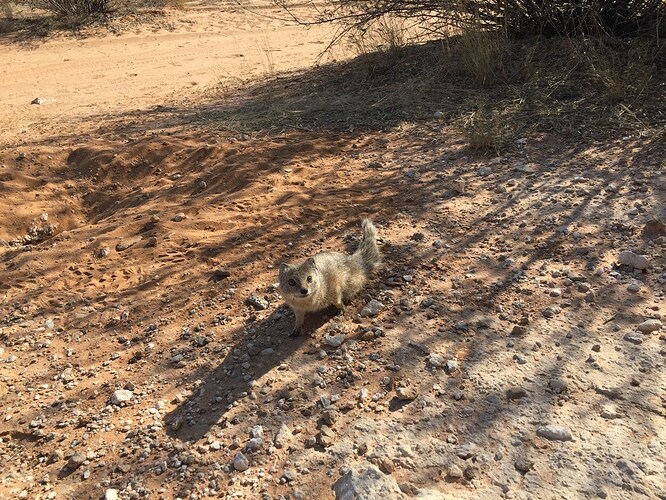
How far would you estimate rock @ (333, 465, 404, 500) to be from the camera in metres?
2.57

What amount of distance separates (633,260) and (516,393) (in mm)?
1500

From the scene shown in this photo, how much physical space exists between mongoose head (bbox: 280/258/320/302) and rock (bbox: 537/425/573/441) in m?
1.48

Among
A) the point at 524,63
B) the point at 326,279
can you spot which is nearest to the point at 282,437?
the point at 326,279

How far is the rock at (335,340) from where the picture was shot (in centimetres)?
354

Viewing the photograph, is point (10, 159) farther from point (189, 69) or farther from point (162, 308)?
point (189, 69)

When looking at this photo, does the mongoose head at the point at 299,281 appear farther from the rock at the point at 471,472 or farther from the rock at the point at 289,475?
the rock at the point at 471,472

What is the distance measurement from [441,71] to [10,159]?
5.19 metres

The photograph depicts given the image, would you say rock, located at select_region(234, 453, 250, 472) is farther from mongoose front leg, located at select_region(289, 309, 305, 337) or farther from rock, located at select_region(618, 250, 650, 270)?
rock, located at select_region(618, 250, 650, 270)

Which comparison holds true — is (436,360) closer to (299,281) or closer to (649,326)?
(299,281)

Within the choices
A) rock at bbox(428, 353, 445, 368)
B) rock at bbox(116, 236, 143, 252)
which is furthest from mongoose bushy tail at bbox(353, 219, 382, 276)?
rock at bbox(116, 236, 143, 252)

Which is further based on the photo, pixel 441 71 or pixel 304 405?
pixel 441 71

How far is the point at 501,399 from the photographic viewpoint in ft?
9.80

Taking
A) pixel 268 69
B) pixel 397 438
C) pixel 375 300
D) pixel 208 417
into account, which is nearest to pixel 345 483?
pixel 397 438

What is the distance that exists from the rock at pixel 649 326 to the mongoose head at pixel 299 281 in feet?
6.24
